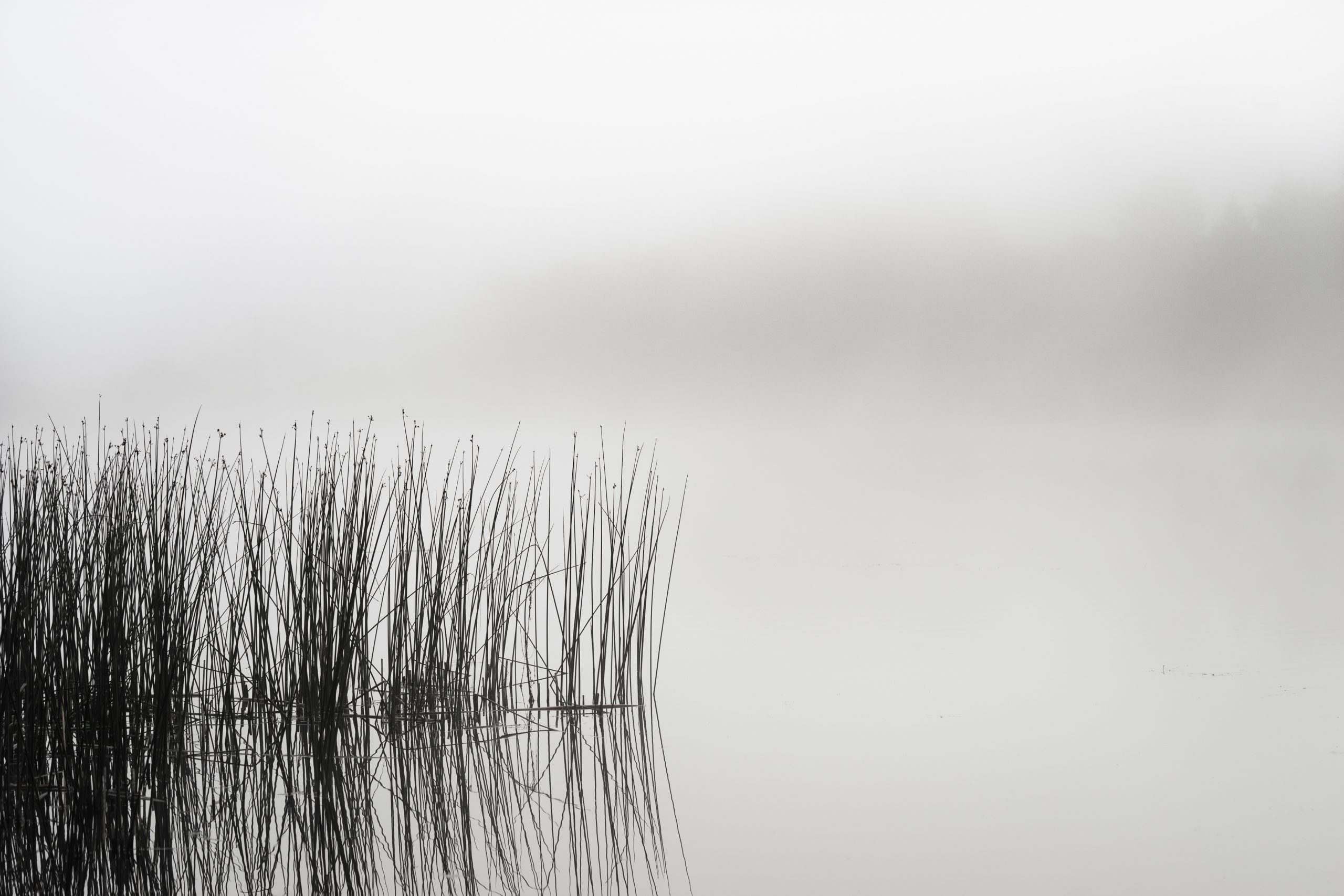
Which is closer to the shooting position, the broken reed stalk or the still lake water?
the broken reed stalk

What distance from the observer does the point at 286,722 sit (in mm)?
2504

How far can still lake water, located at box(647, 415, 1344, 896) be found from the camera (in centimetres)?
211

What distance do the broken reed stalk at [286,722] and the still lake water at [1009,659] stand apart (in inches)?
11.6

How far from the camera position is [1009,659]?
14.9ft

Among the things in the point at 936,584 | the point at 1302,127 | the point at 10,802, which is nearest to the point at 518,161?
the point at 936,584

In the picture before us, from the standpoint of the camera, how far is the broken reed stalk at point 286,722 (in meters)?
1.84

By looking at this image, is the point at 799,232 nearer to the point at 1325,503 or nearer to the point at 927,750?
the point at 1325,503

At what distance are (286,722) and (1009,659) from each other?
311 cm

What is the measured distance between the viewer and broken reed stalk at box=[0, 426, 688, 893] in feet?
6.05

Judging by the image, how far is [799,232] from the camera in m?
10.8

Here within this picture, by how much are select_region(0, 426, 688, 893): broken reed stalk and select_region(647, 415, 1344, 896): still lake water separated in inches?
11.6

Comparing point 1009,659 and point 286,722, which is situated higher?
point 286,722

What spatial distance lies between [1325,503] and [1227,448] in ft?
4.15

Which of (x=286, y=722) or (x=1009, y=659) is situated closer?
(x=286, y=722)
